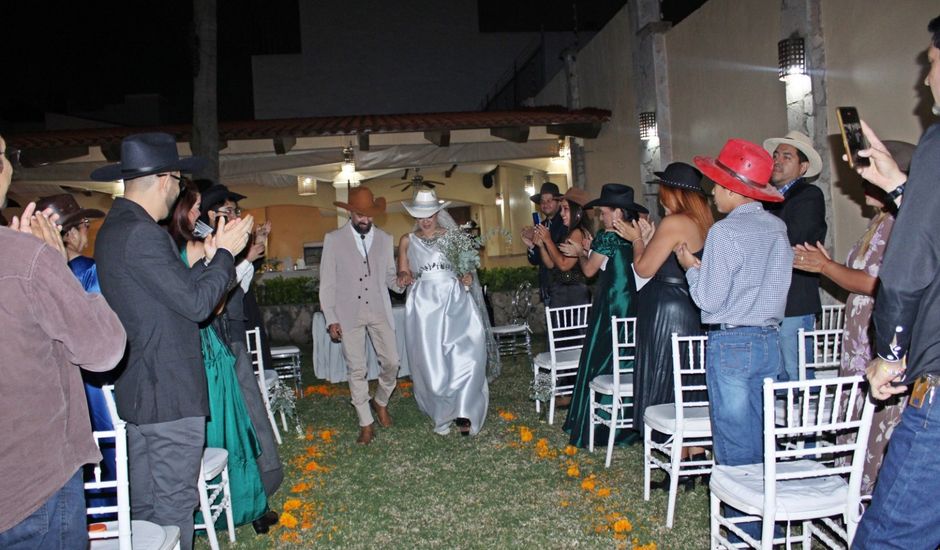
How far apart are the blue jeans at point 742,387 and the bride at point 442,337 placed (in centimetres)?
267

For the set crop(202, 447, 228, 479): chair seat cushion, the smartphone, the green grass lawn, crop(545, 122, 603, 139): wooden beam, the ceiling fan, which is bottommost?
the green grass lawn

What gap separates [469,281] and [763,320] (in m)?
2.90

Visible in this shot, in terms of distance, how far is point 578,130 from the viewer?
11.6 metres

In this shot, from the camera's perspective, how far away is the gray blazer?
2.61 meters

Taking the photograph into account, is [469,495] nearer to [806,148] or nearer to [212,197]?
[212,197]

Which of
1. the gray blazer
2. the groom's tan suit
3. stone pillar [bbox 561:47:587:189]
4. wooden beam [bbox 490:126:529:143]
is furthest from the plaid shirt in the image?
stone pillar [bbox 561:47:587:189]

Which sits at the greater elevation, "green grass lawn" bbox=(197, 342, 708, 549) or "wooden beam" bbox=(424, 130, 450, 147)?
"wooden beam" bbox=(424, 130, 450, 147)

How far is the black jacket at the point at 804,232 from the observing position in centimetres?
416

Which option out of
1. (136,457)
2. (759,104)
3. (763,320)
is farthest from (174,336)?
(759,104)

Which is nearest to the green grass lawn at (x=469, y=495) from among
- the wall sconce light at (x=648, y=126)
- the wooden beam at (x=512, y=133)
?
the wall sconce light at (x=648, y=126)

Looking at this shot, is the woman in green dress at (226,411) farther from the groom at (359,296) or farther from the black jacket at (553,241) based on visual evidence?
the black jacket at (553,241)

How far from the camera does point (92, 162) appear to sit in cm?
1041

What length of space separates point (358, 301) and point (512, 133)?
696 centimetres

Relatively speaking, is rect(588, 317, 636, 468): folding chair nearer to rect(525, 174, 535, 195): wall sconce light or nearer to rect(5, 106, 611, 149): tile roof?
rect(5, 106, 611, 149): tile roof
